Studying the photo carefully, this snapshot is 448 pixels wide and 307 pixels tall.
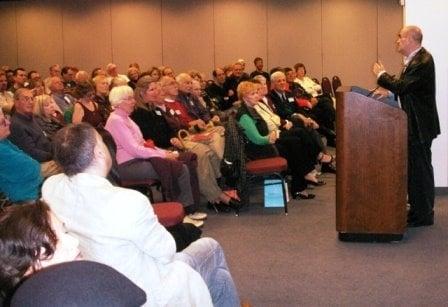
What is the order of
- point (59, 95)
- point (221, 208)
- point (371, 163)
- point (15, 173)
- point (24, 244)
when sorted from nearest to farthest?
1. point (24, 244)
2. point (15, 173)
3. point (371, 163)
4. point (221, 208)
5. point (59, 95)

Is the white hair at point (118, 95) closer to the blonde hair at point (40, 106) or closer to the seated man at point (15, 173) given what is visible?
the blonde hair at point (40, 106)

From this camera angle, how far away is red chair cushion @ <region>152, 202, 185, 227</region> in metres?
3.81

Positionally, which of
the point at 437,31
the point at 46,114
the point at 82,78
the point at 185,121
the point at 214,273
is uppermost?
the point at 437,31

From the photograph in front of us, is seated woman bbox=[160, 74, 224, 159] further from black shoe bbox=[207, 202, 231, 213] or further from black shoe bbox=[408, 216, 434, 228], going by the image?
black shoe bbox=[408, 216, 434, 228]

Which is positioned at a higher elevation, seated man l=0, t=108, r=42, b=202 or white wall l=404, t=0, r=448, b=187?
white wall l=404, t=0, r=448, b=187

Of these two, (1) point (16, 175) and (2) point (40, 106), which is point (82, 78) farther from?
(1) point (16, 175)

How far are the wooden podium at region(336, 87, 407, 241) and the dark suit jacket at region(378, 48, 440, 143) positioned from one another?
0.41m

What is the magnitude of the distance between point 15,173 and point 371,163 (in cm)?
241

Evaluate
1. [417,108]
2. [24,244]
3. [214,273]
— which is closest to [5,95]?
[417,108]

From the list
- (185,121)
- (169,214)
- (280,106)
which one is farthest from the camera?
(280,106)

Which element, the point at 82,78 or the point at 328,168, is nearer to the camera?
the point at 82,78

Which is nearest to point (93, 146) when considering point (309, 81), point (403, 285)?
point (403, 285)

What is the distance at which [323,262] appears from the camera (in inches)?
168

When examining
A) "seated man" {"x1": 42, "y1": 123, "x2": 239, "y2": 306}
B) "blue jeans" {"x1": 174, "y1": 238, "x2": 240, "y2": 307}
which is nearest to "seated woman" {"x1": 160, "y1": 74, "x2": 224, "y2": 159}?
"blue jeans" {"x1": 174, "y1": 238, "x2": 240, "y2": 307}
